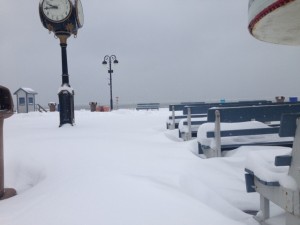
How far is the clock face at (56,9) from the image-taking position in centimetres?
943

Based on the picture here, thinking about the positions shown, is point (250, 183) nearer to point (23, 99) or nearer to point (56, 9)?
point (56, 9)

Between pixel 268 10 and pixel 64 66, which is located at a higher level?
pixel 64 66

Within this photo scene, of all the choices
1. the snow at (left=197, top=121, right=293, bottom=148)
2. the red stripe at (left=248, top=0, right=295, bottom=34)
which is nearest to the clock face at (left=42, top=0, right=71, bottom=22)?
the snow at (left=197, top=121, right=293, bottom=148)

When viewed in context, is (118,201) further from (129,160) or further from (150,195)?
(129,160)

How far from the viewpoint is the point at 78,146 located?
552 centimetres

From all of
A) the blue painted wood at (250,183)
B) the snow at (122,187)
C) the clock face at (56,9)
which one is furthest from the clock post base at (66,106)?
the blue painted wood at (250,183)

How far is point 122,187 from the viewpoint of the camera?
9.73ft

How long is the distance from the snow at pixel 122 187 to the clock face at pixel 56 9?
546cm

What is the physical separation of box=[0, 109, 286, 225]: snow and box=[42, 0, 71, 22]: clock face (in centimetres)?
546

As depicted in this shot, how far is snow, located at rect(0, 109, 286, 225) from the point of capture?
2371 millimetres

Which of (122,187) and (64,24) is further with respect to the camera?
(64,24)

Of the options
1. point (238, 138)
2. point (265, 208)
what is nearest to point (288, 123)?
point (265, 208)

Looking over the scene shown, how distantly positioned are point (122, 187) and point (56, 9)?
27.1 ft

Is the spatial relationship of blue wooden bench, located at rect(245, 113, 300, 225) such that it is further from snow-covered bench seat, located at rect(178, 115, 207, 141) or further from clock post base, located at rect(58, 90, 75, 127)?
clock post base, located at rect(58, 90, 75, 127)
